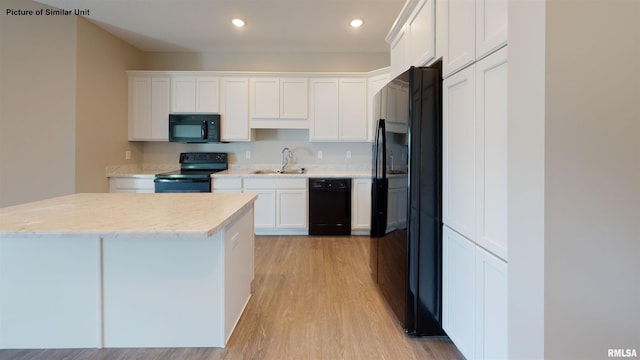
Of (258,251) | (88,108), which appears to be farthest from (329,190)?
(88,108)

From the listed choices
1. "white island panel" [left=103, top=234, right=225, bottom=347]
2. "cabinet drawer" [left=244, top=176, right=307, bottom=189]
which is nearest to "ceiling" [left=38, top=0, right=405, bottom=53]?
"cabinet drawer" [left=244, top=176, right=307, bottom=189]

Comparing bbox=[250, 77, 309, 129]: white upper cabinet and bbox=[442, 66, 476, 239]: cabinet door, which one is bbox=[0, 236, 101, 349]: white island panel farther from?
bbox=[250, 77, 309, 129]: white upper cabinet

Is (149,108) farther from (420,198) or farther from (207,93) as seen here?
(420,198)

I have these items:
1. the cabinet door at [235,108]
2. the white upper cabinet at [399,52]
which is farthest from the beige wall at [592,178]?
the cabinet door at [235,108]

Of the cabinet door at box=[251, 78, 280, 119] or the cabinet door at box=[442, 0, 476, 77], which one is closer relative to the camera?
the cabinet door at box=[442, 0, 476, 77]

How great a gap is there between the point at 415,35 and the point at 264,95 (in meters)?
2.72

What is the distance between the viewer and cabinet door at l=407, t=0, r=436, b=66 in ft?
6.05

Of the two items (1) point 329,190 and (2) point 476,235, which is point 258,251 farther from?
(2) point 476,235

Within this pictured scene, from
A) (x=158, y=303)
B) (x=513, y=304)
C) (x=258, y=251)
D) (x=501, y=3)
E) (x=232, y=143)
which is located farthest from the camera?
(x=232, y=143)

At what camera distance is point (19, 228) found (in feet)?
4.38

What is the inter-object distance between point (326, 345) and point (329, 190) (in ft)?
8.41

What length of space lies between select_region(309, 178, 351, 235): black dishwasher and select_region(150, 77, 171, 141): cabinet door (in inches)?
91.1

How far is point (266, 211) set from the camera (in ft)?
13.7

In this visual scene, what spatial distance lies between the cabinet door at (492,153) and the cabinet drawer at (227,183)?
334 cm
